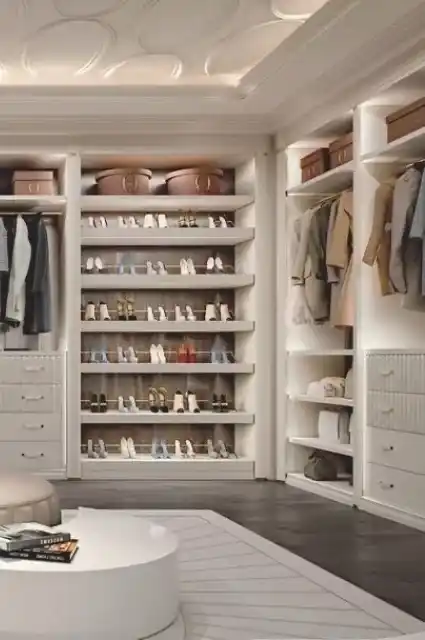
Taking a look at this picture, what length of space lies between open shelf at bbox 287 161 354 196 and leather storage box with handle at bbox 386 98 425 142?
1.25 ft

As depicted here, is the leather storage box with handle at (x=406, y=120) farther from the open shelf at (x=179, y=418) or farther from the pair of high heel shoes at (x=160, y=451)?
the pair of high heel shoes at (x=160, y=451)

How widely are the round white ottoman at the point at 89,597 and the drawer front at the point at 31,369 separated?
11.6ft

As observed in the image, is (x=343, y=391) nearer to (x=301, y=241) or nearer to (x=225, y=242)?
(x=301, y=241)

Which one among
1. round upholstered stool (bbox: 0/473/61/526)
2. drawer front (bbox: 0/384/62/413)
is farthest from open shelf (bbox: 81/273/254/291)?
round upholstered stool (bbox: 0/473/61/526)

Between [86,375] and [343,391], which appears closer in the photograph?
[343,391]


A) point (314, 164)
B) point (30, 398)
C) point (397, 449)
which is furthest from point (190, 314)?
point (397, 449)

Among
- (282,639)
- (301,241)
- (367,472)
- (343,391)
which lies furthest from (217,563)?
(301,241)

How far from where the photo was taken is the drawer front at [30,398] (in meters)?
5.89

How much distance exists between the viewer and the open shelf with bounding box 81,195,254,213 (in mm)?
6113

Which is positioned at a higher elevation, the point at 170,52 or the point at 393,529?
the point at 170,52

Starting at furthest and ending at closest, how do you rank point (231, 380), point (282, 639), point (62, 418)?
point (231, 380) → point (62, 418) → point (282, 639)

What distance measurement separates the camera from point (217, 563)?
3367 mm

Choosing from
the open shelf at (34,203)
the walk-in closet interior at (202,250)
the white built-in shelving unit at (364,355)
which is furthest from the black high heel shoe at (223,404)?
the open shelf at (34,203)

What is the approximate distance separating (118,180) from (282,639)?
4312mm
